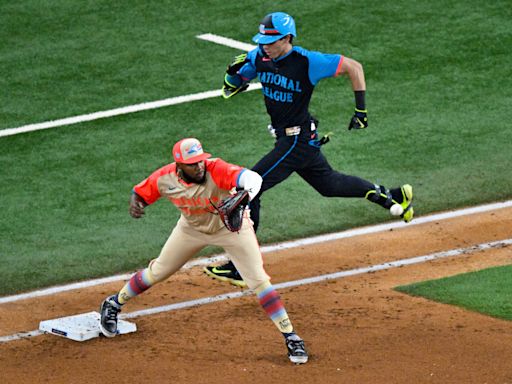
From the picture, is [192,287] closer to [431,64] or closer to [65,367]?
[65,367]

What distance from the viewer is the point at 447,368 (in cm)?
959

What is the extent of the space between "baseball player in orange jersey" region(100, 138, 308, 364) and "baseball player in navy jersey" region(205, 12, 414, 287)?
1323 mm

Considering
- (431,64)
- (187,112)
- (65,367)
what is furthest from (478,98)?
(65,367)

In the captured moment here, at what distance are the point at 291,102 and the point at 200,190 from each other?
1903 millimetres

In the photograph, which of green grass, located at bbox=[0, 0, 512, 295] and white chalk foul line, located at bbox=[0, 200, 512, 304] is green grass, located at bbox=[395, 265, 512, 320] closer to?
white chalk foul line, located at bbox=[0, 200, 512, 304]

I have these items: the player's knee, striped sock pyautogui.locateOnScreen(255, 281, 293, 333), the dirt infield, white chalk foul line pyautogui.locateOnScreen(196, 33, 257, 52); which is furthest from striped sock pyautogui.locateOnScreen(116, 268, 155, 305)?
white chalk foul line pyautogui.locateOnScreen(196, 33, 257, 52)

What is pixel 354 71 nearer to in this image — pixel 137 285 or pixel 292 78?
pixel 292 78

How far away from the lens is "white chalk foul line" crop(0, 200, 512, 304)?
11836 mm

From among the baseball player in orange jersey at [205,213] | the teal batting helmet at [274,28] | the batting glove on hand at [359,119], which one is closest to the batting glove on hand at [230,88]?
the teal batting helmet at [274,28]

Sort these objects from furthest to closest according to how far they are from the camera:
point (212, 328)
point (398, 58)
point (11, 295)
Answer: point (398, 58) < point (11, 295) < point (212, 328)

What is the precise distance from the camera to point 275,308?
9.84 metres

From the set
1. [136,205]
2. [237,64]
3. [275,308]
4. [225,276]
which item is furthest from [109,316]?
[237,64]

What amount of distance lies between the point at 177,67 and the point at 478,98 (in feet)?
13.8

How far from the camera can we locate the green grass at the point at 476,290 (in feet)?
35.4
